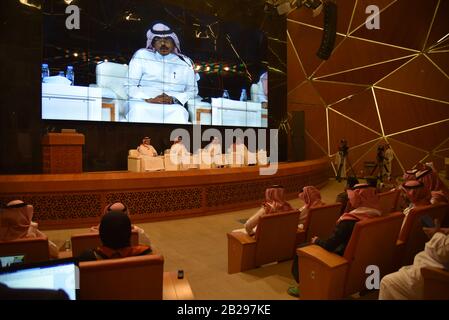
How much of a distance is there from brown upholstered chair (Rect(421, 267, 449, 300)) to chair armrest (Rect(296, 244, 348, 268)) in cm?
52

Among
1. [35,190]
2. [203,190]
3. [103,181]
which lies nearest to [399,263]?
[203,190]

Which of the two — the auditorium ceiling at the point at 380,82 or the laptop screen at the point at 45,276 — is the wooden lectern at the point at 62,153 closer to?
the laptop screen at the point at 45,276

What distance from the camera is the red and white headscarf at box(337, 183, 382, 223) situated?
2.42m

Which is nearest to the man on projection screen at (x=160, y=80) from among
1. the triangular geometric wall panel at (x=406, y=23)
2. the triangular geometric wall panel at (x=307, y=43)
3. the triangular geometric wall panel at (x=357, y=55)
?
the triangular geometric wall panel at (x=307, y=43)

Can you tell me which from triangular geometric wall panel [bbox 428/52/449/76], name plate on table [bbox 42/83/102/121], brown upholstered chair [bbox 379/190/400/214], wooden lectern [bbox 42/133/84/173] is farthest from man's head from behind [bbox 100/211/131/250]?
triangular geometric wall panel [bbox 428/52/449/76]

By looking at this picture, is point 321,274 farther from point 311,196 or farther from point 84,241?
point 84,241

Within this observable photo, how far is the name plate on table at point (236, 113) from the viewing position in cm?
961

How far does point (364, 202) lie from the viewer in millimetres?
2508

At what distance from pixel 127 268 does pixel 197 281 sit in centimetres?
147

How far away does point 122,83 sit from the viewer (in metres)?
7.70

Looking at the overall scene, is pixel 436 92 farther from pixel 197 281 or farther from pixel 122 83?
pixel 197 281

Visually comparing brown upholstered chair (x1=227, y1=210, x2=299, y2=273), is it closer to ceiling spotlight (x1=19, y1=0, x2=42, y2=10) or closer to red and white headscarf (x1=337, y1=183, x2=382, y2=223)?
red and white headscarf (x1=337, y1=183, x2=382, y2=223)

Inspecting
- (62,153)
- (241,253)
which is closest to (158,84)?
(62,153)

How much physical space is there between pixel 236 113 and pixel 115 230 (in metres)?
8.69
